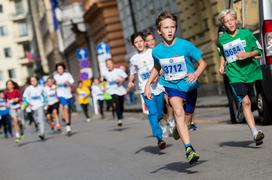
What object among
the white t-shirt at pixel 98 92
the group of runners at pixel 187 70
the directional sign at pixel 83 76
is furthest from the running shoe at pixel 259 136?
the directional sign at pixel 83 76

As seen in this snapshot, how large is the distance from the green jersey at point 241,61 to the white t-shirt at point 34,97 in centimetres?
1191

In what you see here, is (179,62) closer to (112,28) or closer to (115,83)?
(115,83)

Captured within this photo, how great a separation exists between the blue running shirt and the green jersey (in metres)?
1.14

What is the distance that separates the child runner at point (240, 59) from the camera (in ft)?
35.7

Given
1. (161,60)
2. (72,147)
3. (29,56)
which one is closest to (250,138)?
(161,60)

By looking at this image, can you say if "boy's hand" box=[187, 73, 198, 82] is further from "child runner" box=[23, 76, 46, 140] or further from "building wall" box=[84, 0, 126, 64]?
"building wall" box=[84, 0, 126, 64]

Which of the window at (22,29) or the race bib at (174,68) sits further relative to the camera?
the window at (22,29)

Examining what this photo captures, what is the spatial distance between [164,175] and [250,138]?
282cm

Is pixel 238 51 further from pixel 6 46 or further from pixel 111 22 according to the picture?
pixel 6 46

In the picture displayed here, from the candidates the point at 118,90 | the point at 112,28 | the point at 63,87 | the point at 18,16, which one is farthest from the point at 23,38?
the point at 118,90

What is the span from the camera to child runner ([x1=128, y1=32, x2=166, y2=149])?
1311 centimetres

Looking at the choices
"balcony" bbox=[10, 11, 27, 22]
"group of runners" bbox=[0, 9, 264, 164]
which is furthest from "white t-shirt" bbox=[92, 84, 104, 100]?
"balcony" bbox=[10, 11, 27, 22]

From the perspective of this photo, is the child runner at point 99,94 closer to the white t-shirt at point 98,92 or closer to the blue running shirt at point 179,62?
the white t-shirt at point 98,92

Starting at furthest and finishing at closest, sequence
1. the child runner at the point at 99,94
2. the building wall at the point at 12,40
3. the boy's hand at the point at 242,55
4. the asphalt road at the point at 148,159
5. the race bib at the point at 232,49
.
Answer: the building wall at the point at 12,40
the child runner at the point at 99,94
the race bib at the point at 232,49
the boy's hand at the point at 242,55
the asphalt road at the point at 148,159
